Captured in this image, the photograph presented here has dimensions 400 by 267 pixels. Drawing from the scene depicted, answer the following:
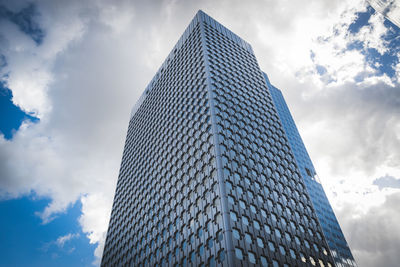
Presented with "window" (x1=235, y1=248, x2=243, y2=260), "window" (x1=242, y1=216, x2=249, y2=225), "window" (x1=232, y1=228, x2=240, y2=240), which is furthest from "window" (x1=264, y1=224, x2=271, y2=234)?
"window" (x1=235, y1=248, x2=243, y2=260)

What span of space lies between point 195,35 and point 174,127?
1182 inches

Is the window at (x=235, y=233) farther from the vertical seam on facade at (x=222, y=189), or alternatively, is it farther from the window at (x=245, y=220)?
the window at (x=245, y=220)

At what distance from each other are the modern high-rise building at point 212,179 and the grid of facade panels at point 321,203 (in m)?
38.9

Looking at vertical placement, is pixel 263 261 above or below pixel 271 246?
Answer: below

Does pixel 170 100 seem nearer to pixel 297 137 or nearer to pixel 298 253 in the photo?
pixel 298 253

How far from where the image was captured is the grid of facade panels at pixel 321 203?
78.3 metres

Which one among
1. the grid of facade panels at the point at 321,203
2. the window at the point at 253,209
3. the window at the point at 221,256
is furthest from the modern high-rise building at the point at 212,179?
the grid of facade panels at the point at 321,203

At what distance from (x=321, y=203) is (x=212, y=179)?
69.7m

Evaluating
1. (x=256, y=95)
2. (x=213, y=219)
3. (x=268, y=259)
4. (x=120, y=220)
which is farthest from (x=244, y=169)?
(x=120, y=220)

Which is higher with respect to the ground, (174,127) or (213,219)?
(174,127)

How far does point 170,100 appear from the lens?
67.8 m

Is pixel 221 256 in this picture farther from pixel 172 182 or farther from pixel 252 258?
pixel 172 182

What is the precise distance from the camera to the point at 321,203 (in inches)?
3583

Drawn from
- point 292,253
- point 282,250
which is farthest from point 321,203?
point 282,250
